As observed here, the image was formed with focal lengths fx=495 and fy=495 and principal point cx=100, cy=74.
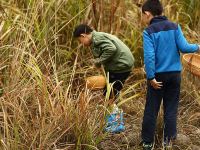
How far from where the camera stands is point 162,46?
4488 millimetres

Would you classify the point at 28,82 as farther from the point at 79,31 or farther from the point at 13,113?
the point at 79,31

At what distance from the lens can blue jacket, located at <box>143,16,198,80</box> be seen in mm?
4441

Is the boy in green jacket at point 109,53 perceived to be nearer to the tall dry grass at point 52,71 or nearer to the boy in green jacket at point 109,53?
the boy in green jacket at point 109,53

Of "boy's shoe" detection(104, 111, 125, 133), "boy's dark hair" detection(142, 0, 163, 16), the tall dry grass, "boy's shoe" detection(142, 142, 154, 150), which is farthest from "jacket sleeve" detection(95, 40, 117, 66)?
"boy's shoe" detection(142, 142, 154, 150)

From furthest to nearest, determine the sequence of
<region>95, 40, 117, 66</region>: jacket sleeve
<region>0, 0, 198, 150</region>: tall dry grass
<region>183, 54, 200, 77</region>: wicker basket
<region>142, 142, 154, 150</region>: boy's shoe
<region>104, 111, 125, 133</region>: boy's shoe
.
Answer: <region>95, 40, 117, 66</region>: jacket sleeve → <region>183, 54, 200, 77</region>: wicker basket → <region>142, 142, 154, 150</region>: boy's shoe → <region>104, 111, 125, 133</region>: boy's shoe → <region>0, 0, 198, 150</region>: tall dry grass

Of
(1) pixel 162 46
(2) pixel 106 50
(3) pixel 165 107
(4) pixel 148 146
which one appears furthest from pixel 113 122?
(2) pixel 106 50

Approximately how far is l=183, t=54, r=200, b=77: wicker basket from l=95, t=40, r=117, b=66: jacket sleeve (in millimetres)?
772

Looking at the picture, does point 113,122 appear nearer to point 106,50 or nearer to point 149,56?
point 149,56

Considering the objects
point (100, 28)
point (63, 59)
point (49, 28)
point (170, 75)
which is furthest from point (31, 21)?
point (170, 75)

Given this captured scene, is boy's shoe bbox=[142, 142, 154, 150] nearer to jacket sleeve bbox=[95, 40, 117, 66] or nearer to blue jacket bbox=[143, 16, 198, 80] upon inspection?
blue jacket bbox=[143, 16, 198, 80]

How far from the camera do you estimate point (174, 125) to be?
478cm

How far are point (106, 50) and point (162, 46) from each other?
90 centimetres

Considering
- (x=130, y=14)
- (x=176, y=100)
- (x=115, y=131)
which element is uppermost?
(x=130, y=14)

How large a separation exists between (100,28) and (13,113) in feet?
8.36
